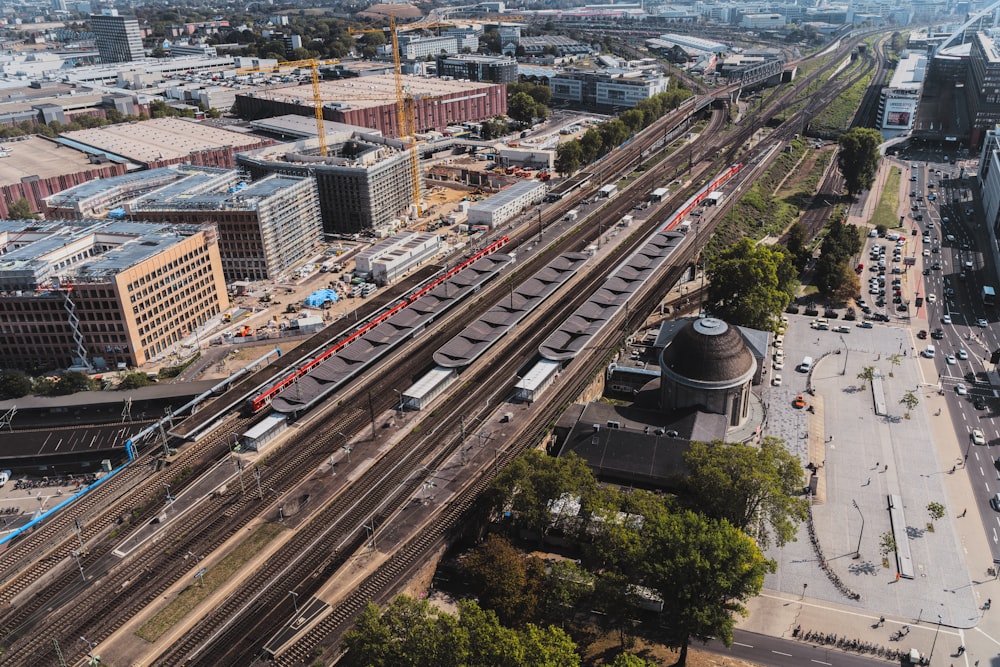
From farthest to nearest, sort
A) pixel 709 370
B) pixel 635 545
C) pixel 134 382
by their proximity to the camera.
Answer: pixel 134 382, pixel 709 370, pixel 635 545

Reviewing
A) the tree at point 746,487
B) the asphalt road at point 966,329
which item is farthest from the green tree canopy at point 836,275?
the tree at point 746,487

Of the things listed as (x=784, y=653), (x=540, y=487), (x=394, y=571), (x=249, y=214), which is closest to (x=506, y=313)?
(x=540, y=487)

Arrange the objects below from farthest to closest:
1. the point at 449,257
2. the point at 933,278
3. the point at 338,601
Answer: the point at 449,257 → the point at 933,278 → the point at 338,601

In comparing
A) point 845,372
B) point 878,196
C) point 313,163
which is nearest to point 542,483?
point 845,372

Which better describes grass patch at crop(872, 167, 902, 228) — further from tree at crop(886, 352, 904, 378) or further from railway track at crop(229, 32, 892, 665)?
railway track at crop(229, 32, 892, 665)

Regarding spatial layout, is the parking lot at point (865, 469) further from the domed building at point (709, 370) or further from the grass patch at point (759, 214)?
the grass patch at point (759, 214)

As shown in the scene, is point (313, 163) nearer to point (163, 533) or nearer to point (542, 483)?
point (163, 533)

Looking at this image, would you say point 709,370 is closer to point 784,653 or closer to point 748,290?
point 748,290

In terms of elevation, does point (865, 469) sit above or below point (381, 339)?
below
